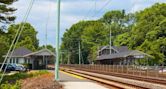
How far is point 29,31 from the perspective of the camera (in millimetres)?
178250

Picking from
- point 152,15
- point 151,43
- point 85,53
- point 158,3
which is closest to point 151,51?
point 151,43

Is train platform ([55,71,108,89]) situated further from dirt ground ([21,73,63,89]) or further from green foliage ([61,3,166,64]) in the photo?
green foliage ([61,3,166,64])

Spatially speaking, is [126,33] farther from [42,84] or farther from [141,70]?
[42,84]

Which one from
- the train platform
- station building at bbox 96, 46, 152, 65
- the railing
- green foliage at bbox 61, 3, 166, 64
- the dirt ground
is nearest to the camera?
the dirt ground

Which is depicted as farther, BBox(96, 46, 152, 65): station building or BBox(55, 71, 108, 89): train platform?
BBox(96, 46, 152, 65): station building

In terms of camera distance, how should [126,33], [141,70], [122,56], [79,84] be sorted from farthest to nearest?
1. [126,33]
2. [122,56]
3. [141,70]
4. [79,84]

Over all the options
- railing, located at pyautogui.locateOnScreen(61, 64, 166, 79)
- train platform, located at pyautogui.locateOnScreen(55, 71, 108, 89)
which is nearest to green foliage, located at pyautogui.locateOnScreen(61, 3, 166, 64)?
railing, located at pyautogui.locateOnScreen(61, 64, 166, 79)

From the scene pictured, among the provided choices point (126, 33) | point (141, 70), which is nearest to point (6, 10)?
point (141, 70)

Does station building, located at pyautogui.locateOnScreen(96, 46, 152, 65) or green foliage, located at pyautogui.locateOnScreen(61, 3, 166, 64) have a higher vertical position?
green foliage, located at pyautogui.locateOnScreen(61, 3, 166, 64)

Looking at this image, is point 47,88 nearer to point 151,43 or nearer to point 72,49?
point 151,43

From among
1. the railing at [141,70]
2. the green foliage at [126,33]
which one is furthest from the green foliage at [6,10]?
the green foliage at [126,33]

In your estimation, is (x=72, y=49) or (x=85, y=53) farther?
(x=72, y=49)

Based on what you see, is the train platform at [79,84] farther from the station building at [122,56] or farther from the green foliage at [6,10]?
the station building at [122,56]

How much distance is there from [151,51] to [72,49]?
270 ft
